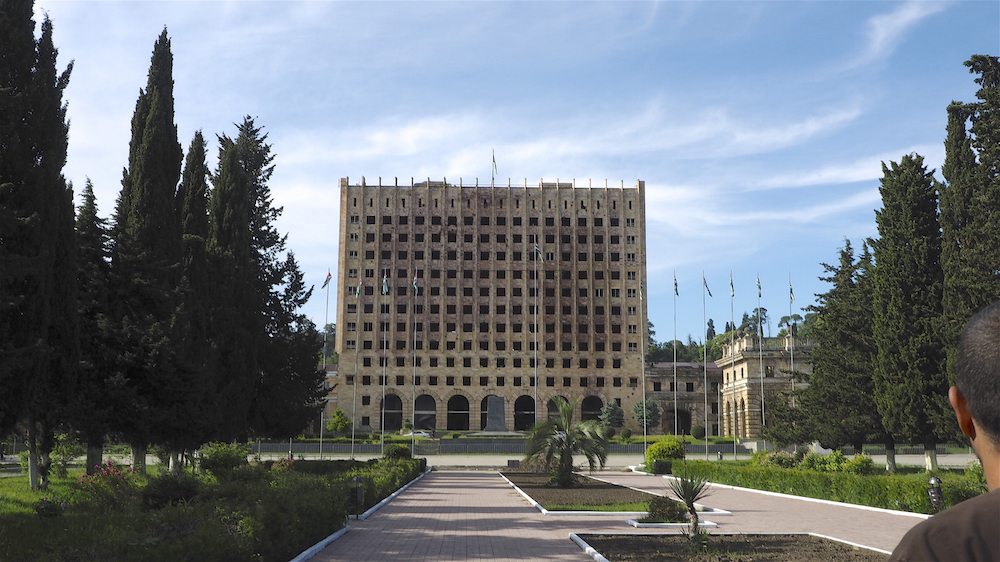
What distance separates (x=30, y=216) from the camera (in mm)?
20281

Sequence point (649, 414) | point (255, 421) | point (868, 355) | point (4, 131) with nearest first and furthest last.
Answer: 1. point (4, 131)
2. point (255, 421)
3. point (868, 355)
4. point (649, 414)

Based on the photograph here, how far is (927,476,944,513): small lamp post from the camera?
773 inches

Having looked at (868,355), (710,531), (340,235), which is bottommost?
(710,531)

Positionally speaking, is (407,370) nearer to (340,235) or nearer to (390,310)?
(390,310)

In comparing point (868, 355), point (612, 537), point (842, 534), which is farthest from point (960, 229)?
point (612, 537)

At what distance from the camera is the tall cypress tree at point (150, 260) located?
91.4 ft

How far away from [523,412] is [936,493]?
282ft

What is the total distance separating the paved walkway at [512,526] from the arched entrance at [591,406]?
75216mm

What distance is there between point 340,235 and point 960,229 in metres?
84.0

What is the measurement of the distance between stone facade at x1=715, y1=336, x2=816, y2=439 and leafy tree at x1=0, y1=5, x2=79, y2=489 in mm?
65497

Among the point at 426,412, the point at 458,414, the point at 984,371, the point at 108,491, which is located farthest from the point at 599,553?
the point at 458,414

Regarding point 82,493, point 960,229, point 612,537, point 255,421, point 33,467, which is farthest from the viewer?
point 255,421

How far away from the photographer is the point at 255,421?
134 feet

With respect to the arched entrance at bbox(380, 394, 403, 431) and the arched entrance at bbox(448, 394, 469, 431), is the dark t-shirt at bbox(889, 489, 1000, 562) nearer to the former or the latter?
the arched entrance at bbox(448, 394, 469, 431)
